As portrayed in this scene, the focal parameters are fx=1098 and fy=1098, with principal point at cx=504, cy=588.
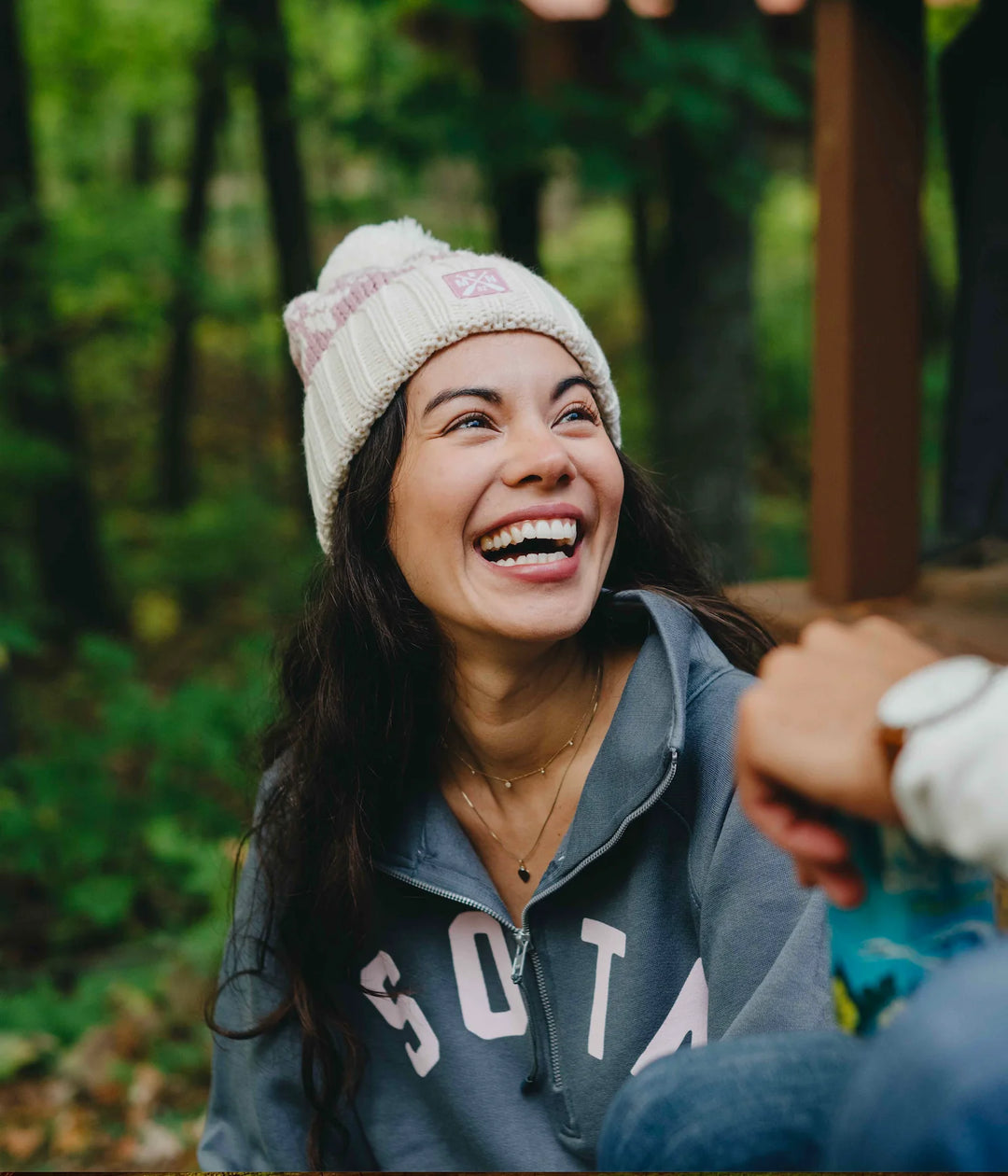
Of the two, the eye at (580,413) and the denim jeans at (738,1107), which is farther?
the eye at (580,413)

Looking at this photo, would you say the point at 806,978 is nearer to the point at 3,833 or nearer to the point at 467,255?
the point at 467,255

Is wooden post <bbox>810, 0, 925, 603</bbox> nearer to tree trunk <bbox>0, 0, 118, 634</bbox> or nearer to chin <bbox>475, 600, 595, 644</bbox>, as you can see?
chin <bbox>475, 600, 595, 644</bbox>

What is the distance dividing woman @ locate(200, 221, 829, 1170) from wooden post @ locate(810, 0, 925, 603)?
1.09 metres

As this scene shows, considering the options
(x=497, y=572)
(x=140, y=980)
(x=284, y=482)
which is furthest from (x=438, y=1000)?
(x=284, y=482)

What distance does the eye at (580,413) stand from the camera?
2.04 meters

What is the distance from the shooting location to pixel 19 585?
9727 millimetres

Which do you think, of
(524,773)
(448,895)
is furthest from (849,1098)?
(524,773)

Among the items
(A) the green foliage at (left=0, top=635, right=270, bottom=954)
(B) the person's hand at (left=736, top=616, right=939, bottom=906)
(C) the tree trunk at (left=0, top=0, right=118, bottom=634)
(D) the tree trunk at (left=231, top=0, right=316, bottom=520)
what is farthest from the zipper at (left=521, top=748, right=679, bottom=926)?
(D) the tree trunk at (left=231, top=0, right=316, bottom=520)

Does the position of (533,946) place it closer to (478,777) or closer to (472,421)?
(478,777)

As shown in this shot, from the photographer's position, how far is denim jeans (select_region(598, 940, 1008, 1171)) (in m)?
0.74

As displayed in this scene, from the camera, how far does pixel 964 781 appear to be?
2.59 feet

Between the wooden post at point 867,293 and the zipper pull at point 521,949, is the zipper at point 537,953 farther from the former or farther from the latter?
the wooden post at point 867,293

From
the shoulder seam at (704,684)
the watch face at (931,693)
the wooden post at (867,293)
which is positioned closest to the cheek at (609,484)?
the shoulder seam at (704,684)

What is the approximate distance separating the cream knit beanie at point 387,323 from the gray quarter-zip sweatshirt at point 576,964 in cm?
56
